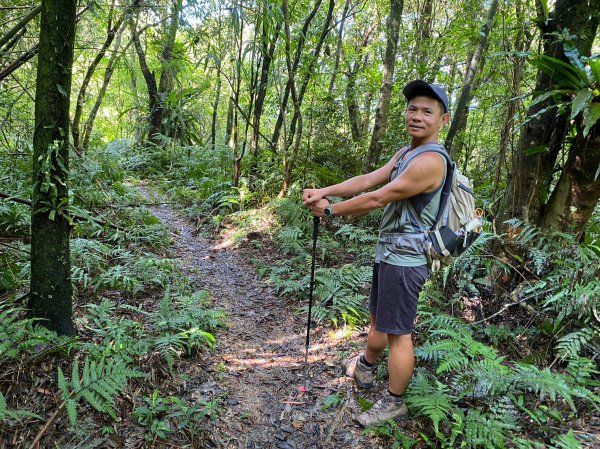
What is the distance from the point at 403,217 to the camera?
289 centimetres

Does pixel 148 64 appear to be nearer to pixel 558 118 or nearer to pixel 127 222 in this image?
pixel 127 222

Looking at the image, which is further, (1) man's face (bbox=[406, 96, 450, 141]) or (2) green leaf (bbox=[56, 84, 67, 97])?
(1) man's face (bbox=[406, 96, 450, 141])

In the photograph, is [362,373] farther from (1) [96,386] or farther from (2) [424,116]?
(2) [424,116]

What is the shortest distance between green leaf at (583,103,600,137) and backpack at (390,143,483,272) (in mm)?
1483

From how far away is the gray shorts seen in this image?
288cm

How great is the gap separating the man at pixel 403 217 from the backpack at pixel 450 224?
0.06m

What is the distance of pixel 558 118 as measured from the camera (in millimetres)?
3996

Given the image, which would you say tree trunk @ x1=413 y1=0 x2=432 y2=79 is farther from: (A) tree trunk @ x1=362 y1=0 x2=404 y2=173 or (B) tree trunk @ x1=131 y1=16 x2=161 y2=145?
(B) tree trunk @ x1=131 y1=16 x2=161 y2=145

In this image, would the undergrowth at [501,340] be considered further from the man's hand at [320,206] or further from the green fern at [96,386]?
the green fern at [96,386]

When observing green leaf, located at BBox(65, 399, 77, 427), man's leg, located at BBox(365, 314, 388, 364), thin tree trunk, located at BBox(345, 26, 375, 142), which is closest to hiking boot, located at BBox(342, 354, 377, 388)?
man's leg, located at BBox(365, 314, 388, 364)

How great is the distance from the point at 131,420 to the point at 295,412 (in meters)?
1.33

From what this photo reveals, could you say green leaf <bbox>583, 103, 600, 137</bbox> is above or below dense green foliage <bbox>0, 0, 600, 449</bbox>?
above

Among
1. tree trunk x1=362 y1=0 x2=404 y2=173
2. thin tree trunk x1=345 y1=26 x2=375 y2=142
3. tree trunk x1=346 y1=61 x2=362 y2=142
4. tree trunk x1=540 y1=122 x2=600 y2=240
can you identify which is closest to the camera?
tree trunk x1=540 y1=122 x2=600 y2=240

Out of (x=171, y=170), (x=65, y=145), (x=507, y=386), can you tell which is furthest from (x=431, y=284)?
(x=171, y=170)
